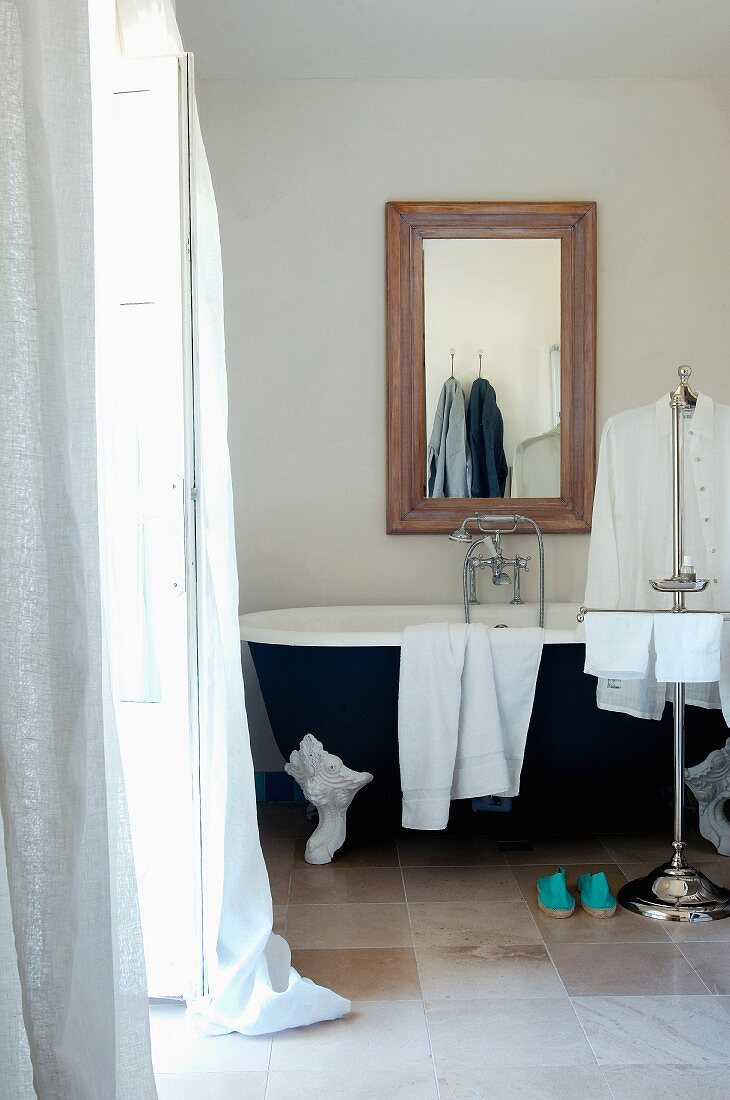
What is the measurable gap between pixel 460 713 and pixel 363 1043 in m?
1.16

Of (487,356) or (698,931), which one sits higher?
(487,356)

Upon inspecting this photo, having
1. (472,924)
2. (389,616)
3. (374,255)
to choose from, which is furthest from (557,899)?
(374,255)

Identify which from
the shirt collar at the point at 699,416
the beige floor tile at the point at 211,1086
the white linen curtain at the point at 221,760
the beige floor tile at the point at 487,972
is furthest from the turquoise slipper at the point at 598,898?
the shirt collar at the point at 699,416

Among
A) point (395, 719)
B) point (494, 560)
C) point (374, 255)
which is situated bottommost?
point (395, 719)

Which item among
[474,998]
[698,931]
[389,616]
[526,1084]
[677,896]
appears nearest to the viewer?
[526,1084]

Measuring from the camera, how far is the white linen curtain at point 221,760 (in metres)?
2.07

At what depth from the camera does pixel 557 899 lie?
270 cm

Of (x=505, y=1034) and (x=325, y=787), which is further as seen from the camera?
(x=325, y=787)

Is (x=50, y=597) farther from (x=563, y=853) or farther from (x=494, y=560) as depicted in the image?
(x=494, y=560)

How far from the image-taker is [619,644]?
269 centimetres

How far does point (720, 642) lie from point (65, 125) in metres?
2.20

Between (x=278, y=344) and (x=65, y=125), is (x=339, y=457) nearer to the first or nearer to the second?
(x=278, y=344)

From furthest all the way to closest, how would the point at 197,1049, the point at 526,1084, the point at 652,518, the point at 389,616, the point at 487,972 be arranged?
the point at 389,616 < the point at 652,518 < the point at 487,972 < the point at 197,1049 < the point at 526,1084

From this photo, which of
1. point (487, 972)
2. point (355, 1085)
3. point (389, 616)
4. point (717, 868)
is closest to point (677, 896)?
point (717, 868)
